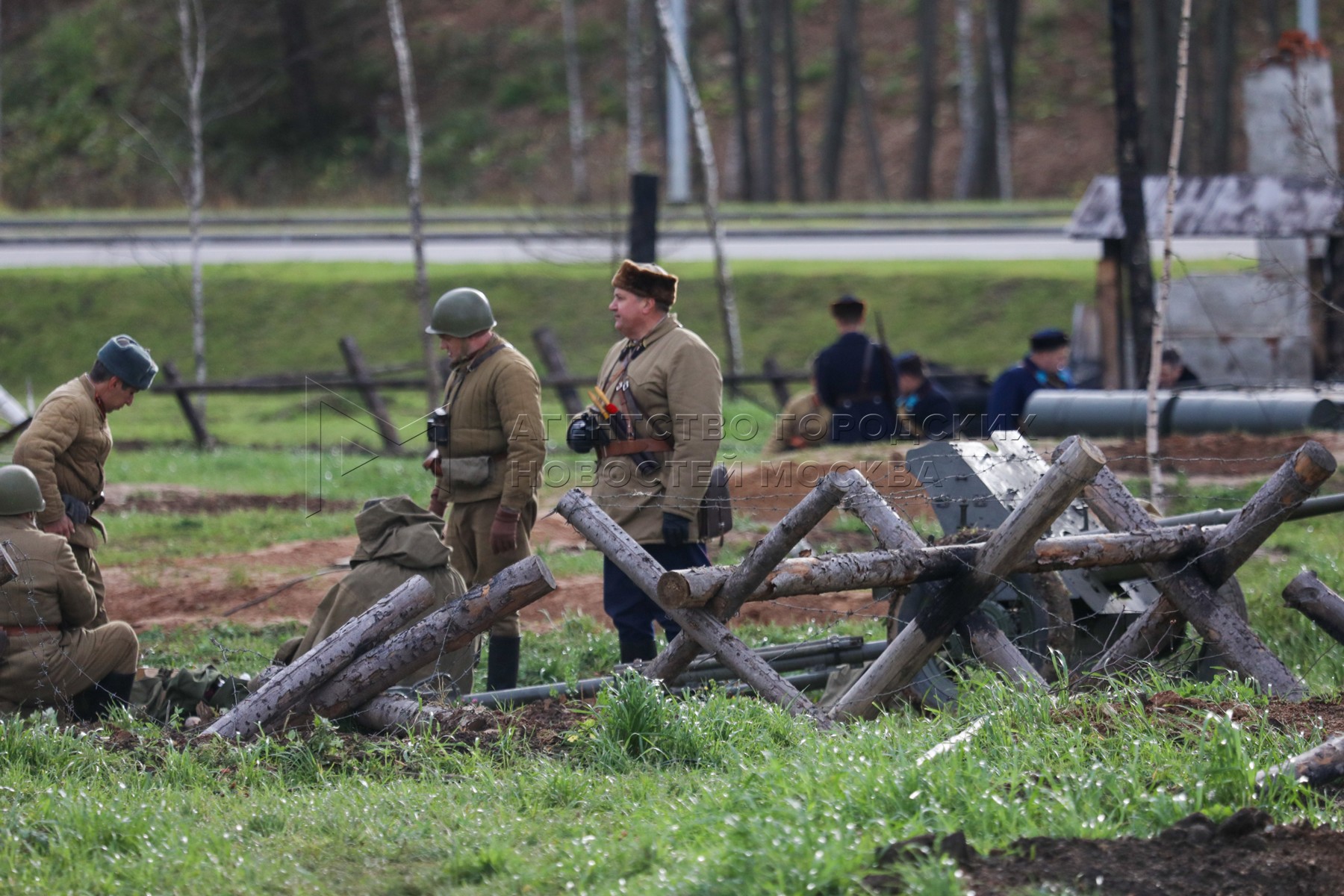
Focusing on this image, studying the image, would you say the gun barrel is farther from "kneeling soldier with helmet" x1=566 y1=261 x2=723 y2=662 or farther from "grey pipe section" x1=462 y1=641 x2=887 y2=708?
"kneeling soldier with helmet" x1=566 y1=261 x2=723 y2=662

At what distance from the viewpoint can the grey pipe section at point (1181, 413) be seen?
13.0 metres

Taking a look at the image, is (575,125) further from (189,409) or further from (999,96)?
(189,409)

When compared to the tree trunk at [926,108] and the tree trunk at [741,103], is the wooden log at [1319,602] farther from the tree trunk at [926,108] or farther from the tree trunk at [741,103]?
the tree trunk at [741,103]

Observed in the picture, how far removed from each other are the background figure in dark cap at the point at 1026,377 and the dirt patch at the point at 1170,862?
7628 millimetres

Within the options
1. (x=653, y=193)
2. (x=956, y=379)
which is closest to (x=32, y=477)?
(x=653, y=193)

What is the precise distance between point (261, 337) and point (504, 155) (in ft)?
62.2

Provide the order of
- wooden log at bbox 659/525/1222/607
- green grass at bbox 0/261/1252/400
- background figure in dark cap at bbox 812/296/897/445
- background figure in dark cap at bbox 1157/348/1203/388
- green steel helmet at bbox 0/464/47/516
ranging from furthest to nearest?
green grass at bbox 0/261/1252/400 → background figure in dark cap at bbox 1157/348/1203/388 → background figure in dark cap at bbox 812/296/897/445 → green steel helmet at bbox 0/464/47/516 → wooden log at bbox 659/525/1222/607

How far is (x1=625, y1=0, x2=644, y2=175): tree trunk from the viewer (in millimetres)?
33312

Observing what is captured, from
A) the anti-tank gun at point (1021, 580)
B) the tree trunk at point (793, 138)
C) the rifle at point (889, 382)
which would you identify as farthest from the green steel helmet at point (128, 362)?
the tree trunk at point (793, 138)

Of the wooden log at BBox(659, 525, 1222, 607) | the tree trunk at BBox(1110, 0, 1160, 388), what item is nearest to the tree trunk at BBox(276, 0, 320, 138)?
the tree trunk at BBox(1110, 0, 1160, 388)

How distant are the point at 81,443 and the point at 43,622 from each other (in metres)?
1.08

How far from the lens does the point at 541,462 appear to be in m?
7.17

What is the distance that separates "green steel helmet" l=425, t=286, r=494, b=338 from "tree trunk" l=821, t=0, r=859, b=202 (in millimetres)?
29070

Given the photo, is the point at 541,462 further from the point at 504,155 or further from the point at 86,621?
the point at 504,155
